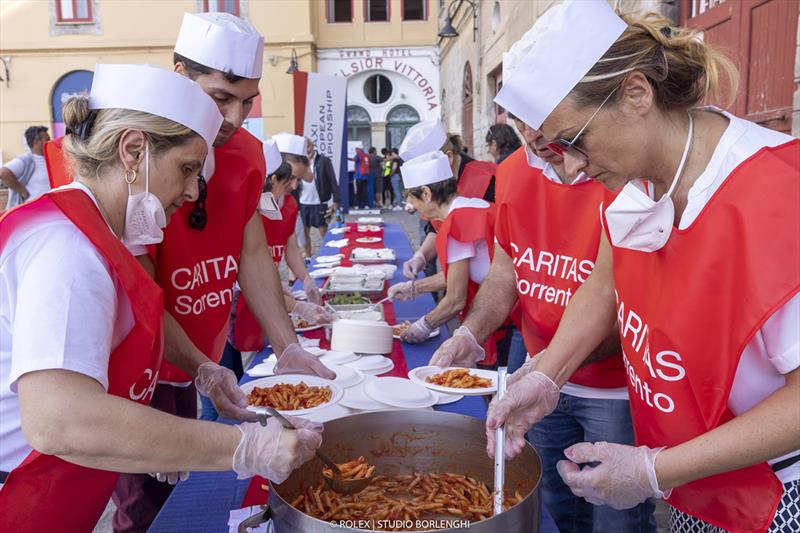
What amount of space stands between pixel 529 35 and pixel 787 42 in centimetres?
234

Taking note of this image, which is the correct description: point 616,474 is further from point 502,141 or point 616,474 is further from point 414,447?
point 502,141

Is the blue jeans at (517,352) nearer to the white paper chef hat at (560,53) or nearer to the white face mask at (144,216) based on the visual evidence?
the white paper chef hat at (560,53)

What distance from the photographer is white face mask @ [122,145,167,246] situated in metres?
1.29

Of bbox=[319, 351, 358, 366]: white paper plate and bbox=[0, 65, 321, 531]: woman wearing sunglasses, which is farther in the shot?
bbox=[319, 351, 358, 366]: white paper plate

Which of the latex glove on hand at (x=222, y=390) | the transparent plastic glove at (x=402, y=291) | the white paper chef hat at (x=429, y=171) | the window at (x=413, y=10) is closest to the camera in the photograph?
the latex glove on hand at (x=222, y=390)

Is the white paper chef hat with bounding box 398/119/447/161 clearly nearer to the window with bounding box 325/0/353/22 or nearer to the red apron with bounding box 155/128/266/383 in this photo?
the red apron with bounding box 155/128/266/383

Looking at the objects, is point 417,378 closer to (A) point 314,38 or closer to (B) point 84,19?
(A) point 314,38

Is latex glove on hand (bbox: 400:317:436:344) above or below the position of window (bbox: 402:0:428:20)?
below

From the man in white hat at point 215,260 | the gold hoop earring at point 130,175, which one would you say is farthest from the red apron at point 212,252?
the gold hoop earring at point 130,175

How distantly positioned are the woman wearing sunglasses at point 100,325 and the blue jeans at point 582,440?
939 mm

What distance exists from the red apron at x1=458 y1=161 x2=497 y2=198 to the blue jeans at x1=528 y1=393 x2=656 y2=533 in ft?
4.56

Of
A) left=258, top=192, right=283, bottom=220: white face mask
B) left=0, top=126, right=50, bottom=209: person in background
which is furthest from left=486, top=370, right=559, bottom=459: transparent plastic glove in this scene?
left=0, top=126, right=50, bottom=209: person in background

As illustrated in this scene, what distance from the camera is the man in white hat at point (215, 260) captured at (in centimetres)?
186

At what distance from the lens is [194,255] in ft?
6.64
